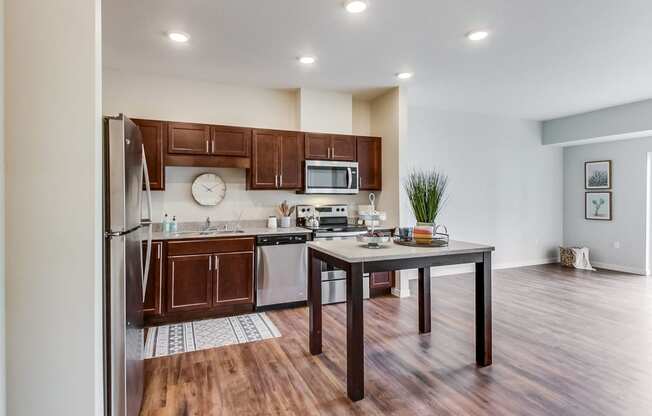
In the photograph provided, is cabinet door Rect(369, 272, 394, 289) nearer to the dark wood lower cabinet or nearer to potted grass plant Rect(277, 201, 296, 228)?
potted grass plant Rect(277, 201, 296, 228)

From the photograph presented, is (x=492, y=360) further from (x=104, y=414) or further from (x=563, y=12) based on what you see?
(x=563, y=12)

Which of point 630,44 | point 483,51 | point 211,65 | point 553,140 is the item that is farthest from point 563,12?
point 553,140

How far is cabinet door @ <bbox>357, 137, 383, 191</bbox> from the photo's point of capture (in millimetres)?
4688

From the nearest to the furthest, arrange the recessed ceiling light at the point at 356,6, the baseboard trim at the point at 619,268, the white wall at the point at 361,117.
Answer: the recessed ceiling light at the point at 356,6 < the white wall at the point at 361,117 < the baseboard trim at the point at 619,268

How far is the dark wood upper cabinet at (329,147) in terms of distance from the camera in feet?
14.4

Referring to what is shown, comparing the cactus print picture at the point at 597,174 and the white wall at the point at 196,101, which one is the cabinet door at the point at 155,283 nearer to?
the white wall at the point at 196,101

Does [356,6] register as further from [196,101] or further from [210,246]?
[210,246]

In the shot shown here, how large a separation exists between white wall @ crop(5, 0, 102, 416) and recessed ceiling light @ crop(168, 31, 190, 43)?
178cm

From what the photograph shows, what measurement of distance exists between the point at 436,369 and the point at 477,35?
2.80 meters

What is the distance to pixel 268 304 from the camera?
3.86 m

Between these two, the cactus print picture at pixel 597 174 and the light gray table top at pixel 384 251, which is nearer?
the light gray table top at pixel 384 251

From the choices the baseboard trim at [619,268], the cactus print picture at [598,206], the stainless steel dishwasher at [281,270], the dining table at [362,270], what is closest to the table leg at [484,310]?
the dining table at [362,270]

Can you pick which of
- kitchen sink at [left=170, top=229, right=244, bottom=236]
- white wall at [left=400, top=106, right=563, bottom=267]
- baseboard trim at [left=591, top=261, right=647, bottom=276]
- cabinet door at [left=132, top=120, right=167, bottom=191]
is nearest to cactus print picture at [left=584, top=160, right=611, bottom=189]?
white wall at [left=400, top=106, right=563, bottom=267]

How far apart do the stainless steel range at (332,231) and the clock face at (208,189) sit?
1.02 m
